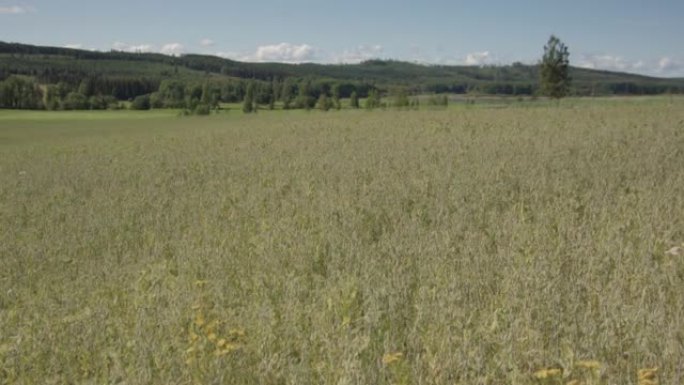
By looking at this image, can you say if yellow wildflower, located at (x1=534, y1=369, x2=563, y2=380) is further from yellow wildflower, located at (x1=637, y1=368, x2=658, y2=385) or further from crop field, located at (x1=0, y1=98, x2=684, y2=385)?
yellow wildflower, located at (x1=637, y1=368, x2=658, y2=385)

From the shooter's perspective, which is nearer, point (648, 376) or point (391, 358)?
point (648, 376)

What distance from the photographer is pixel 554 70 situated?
206 ft

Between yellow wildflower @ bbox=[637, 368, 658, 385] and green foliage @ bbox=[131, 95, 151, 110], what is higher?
green foliage @ bbox=[131, 95, 151, 110]

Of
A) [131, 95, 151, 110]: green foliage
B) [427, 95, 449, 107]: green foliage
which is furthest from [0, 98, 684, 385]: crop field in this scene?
[131, 95, 151, 110]: green foliage

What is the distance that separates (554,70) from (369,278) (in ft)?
211

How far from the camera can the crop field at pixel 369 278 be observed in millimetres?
3613

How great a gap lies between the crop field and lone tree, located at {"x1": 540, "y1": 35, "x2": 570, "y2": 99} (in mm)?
54864

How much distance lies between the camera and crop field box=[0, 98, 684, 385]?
3.61 meters

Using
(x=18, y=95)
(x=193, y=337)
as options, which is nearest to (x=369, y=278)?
(x=193, y=337)

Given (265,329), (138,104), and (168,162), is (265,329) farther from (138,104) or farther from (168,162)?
(138,104)

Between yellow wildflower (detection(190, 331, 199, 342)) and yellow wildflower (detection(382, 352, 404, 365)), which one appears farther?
yellow wildflower (detection(190, 331, 199, 342))

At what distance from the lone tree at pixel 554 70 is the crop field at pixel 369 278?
5486 cm

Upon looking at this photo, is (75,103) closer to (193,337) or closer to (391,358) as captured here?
(193,337)

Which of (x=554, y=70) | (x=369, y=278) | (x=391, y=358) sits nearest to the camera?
(x=391, y=358)
